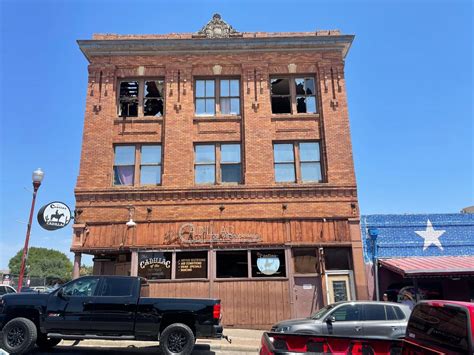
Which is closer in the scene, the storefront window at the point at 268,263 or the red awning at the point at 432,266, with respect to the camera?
the red awning at the point at 432,266

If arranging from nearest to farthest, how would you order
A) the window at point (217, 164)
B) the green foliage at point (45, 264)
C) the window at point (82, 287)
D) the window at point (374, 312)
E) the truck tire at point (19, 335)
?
the truck tire at point (19, 335)
the window at point (82, 287)
the window at point (374, 312)
the window at point (217, 164)
the green foliage at point (45, 264)

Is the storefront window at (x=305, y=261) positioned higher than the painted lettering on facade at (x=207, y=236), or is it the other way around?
the painted lettering on facade at (x=207, y=236)

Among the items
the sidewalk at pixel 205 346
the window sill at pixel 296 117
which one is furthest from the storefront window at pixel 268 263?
the window sill at pixel 296 117

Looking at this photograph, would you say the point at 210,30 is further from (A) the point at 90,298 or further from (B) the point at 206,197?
(A) the point at 90,298

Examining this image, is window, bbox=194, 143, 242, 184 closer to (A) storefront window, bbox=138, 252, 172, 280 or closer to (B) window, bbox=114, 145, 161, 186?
(B) window, bbox=114, 145, 161, 186

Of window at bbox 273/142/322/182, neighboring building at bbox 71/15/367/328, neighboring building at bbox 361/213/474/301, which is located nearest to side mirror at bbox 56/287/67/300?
neighboring building at bbox 71/15/367/328

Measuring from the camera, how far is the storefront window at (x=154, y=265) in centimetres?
1561

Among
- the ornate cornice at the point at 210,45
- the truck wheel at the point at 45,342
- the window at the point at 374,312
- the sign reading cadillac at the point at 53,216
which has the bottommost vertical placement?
the truck wheel at the point at 45,342


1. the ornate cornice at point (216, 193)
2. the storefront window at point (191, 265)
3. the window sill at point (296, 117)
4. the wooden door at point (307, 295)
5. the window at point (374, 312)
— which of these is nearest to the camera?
the window at point (374, 312)

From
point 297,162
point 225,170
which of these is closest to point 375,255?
point 297,162

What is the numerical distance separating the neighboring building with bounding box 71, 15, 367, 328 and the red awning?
4.90 ft

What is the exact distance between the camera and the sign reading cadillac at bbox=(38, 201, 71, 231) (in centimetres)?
1558

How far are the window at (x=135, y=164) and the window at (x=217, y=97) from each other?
2858 millimetres

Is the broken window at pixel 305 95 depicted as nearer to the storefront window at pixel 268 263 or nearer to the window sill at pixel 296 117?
the window sill at pixel 296 117
